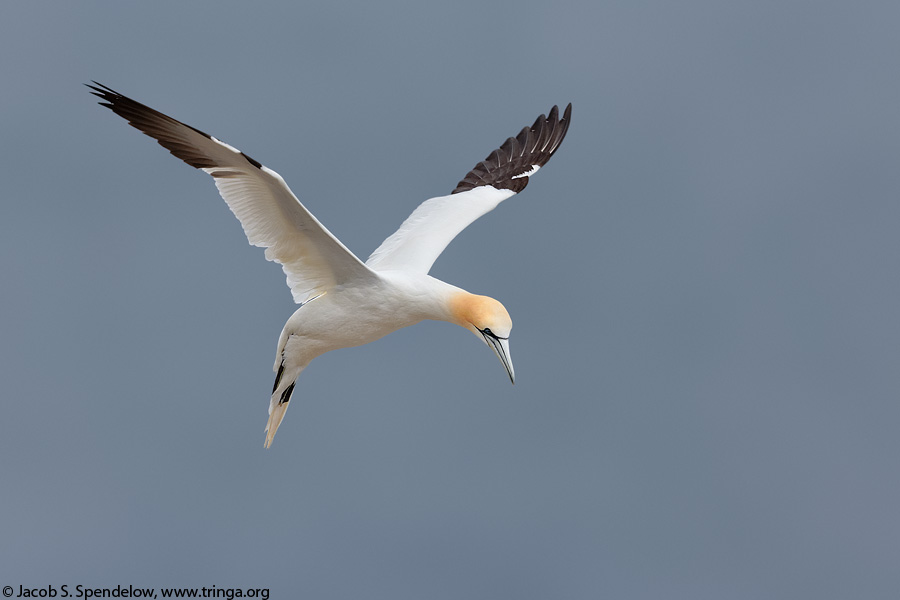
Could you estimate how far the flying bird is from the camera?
1126 cm

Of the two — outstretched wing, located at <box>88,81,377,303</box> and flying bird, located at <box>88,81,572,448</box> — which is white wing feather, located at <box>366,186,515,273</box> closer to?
flying bird, located at <box>88,81,572,448</box>

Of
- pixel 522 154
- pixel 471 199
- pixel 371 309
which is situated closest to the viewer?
pixel 371 309

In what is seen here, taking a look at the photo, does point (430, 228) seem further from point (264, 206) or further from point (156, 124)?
point (156, 124)

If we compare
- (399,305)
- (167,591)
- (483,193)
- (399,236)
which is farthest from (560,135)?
(167,591)

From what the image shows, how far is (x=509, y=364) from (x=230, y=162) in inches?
113

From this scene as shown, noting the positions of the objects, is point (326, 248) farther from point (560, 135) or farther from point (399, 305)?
point (560, 135)

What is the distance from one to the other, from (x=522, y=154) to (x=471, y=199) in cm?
164

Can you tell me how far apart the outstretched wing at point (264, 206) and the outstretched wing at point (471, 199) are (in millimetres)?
1187

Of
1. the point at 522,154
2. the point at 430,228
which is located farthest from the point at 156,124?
the point at 522,154

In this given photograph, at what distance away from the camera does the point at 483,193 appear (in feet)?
50.8

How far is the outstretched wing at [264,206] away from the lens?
36.6 ft

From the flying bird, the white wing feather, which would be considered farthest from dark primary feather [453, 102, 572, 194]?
the flying bird

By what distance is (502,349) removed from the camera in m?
11.6

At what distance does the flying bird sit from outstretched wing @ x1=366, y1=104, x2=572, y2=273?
28 mm
